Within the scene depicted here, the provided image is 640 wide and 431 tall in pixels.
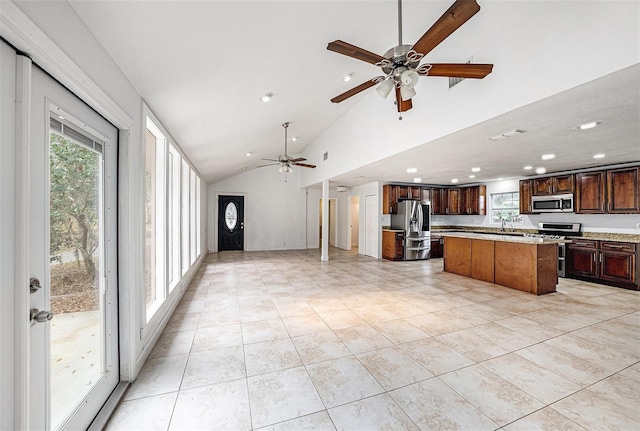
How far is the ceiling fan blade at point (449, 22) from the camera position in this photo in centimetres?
165

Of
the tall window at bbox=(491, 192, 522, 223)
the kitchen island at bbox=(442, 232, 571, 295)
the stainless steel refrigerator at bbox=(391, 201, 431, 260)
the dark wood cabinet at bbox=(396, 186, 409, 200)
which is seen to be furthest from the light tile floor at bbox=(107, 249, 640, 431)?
the dark wood cabinet at bbox=(396, 186, 409, 200)

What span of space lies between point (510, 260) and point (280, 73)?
5.04 meters

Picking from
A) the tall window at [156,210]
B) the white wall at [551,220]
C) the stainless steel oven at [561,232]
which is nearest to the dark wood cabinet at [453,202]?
the white wall at [551,220]

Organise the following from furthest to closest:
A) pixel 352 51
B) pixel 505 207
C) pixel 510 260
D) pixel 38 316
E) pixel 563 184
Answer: pixel 505 207 < pixel 563 184 < pixel 510 260 < pixel 352 51 < pixel 38 316

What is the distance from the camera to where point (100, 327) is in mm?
1876

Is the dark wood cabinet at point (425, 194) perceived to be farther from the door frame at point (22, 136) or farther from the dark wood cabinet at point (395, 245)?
the door frame at point (22, 136)

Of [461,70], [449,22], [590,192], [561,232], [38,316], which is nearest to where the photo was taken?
[38,316]

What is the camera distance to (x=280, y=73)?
9.54 ft

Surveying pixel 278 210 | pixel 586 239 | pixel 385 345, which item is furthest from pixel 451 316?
pixel 278 210

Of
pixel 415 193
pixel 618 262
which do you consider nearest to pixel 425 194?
pixel 415 193

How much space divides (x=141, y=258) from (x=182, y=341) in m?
1.05

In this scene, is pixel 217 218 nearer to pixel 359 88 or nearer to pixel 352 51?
pixel 359 88

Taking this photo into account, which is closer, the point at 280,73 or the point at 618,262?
the point at 280,73

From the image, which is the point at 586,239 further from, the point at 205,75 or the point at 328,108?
the point at 205,75
